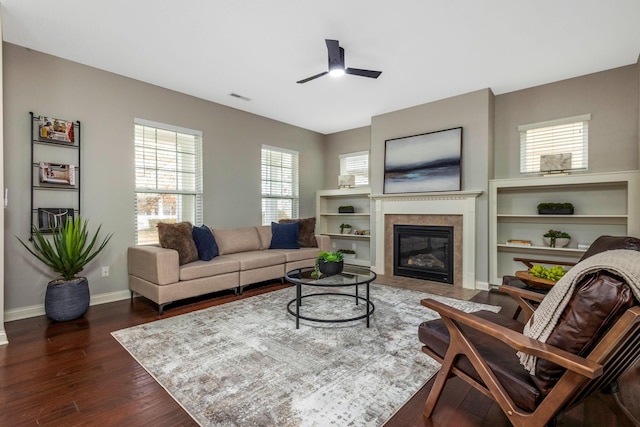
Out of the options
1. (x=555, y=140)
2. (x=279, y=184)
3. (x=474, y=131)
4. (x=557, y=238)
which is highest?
(x=474, y=131)

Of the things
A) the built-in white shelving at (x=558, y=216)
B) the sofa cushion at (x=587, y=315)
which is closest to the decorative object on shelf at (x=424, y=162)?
the built-in white shelving at (x=558, y=216)

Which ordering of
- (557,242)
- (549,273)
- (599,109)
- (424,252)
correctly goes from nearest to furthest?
(549,273), (599,109), (557,242), (424,252)

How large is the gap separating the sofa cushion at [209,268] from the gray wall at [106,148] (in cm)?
95

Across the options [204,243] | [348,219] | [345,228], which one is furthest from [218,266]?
[348,219]

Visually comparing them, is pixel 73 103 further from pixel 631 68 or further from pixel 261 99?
pixel 631 68

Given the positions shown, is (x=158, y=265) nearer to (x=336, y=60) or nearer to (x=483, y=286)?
(x=336, y=60)

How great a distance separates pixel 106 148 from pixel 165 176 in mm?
766

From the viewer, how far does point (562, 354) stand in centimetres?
112

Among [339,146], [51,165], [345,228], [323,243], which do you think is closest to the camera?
[51,165]

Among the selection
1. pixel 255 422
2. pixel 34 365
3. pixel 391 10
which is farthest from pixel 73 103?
pixel 255 422

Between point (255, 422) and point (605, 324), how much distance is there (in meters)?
1.58

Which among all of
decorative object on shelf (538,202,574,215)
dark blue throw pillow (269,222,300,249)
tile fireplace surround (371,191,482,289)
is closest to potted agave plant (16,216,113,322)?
dark blue throw pillow (269,222,300,249)

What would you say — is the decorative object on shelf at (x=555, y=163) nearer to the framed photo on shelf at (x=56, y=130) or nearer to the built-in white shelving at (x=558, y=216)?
the built-in white shelving at (x=558, y=216)

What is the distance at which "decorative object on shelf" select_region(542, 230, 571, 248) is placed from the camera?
390cm
